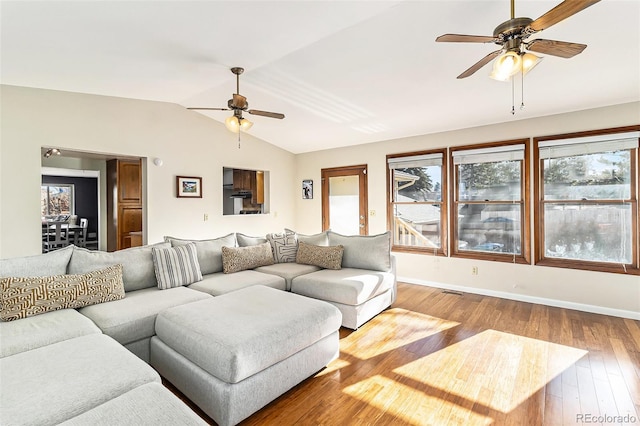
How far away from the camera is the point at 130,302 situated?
258 centimetres

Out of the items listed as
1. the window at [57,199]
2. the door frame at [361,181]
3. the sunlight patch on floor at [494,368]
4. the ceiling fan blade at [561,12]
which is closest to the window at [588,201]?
the sunlight patch on floor at [494,368]

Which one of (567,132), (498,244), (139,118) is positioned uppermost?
(139,118)

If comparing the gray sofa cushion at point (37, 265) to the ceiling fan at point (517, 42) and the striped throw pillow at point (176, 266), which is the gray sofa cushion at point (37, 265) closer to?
the striped throw pillow at point (176, 266)

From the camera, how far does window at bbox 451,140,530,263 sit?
13.9ft

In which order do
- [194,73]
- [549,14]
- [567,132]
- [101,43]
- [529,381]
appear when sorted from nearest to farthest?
[549,14], [529,381], [101,43], [194,73], [567,132]

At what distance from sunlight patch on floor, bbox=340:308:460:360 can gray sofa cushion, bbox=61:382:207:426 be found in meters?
1.73

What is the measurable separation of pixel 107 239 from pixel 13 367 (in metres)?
6.02

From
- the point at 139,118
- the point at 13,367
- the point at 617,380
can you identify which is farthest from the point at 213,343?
the point at 139,118

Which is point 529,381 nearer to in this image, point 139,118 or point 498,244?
point 498,244

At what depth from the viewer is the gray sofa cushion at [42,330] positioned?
1841 millimetres

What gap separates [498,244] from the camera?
4.46 meters

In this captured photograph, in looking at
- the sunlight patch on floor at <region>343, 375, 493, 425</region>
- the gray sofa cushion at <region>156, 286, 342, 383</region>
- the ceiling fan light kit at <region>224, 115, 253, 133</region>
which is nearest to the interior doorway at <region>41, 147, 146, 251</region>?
the ceiling fan light kit at <region>224, 115, 253, 133</region>

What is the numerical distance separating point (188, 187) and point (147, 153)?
0.76 metres

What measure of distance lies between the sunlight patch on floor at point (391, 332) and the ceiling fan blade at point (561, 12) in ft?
8.57
